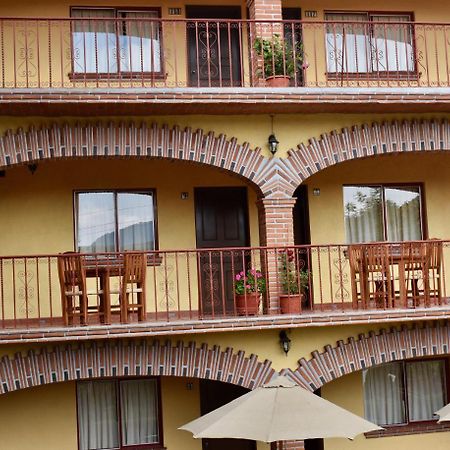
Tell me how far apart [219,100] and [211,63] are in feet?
7.96

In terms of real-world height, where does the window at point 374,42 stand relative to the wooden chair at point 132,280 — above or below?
above

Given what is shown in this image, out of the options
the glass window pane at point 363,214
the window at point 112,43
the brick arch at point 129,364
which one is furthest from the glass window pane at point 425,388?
the window at point 112,43

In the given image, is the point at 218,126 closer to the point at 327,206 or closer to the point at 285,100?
the point at 285,100

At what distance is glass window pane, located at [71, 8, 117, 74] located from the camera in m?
15.7

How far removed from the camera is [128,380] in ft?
52.2

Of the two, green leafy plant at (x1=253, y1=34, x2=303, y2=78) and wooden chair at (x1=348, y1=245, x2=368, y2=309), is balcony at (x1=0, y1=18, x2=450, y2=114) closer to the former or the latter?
green leafy plant at (x1=253, y1=34, x2=303, y2=78)

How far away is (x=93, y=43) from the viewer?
1588cm

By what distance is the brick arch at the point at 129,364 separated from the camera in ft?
44.4

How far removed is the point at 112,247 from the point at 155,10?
4.06 metres

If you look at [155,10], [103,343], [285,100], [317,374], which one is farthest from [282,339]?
[155,10]

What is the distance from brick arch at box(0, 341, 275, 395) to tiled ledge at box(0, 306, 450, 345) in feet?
1.28

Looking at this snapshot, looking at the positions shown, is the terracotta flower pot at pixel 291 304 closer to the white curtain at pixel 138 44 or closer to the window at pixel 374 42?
the white curtain at pixel 138 44

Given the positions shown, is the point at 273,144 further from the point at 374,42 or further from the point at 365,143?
the point at 374,42

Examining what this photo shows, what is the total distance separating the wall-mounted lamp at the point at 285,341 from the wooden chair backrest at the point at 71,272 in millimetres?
3044
